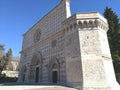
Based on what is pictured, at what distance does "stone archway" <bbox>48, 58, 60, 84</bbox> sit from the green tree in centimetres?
803

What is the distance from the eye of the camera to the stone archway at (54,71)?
14185 mm

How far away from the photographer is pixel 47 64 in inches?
636

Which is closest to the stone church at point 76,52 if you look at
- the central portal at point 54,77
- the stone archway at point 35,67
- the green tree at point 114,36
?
the central portal at point 54,77

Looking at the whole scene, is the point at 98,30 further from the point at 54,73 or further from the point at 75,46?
the point at 54,73

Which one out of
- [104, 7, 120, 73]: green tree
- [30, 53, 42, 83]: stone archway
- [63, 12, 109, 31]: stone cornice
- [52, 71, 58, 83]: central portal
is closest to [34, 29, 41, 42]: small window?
[30, 53, 42, 83]: stone archway

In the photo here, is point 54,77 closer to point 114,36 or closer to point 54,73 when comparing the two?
point 54,73

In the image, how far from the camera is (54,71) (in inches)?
589

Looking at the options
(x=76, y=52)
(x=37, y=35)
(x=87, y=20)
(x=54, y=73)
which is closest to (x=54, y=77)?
(x=54, y=73)

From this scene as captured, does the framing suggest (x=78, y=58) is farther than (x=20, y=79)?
No

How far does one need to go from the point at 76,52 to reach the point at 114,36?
9.61 meters

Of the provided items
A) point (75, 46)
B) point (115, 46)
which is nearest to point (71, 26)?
point (75, 46)

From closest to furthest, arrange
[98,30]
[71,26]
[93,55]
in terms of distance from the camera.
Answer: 1. [93,55]
2. [98,30]
3. [71,26]

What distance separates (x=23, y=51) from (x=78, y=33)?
15.7 m

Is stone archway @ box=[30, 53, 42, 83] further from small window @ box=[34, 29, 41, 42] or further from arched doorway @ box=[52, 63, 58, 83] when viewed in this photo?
arched doorway @ box=[52, 63, 58, 83]
